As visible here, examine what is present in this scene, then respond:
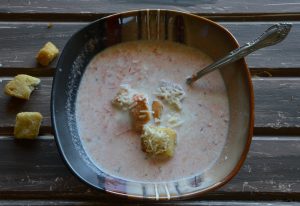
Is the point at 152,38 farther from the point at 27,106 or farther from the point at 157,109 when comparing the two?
the point at 27,106

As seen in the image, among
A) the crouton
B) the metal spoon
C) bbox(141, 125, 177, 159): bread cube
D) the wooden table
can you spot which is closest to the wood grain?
the wooden table

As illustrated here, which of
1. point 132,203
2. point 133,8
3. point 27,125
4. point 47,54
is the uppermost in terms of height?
point 133,8

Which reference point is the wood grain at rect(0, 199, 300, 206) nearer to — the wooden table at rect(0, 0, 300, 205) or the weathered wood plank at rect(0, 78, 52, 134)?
the wooden table at rect(0, 0, 300, 205)

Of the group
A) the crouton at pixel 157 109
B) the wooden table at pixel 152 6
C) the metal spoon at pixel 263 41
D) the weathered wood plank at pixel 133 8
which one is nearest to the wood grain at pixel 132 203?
the wooden table at pixel 152 6

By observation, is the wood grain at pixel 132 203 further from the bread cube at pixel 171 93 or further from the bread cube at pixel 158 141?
the bread cube at pixel 171 93

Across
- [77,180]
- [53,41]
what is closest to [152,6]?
[53,41]

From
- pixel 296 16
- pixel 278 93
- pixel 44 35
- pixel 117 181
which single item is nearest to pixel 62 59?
pixel 44 35

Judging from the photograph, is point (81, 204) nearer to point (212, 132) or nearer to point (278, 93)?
point (212, 132)
